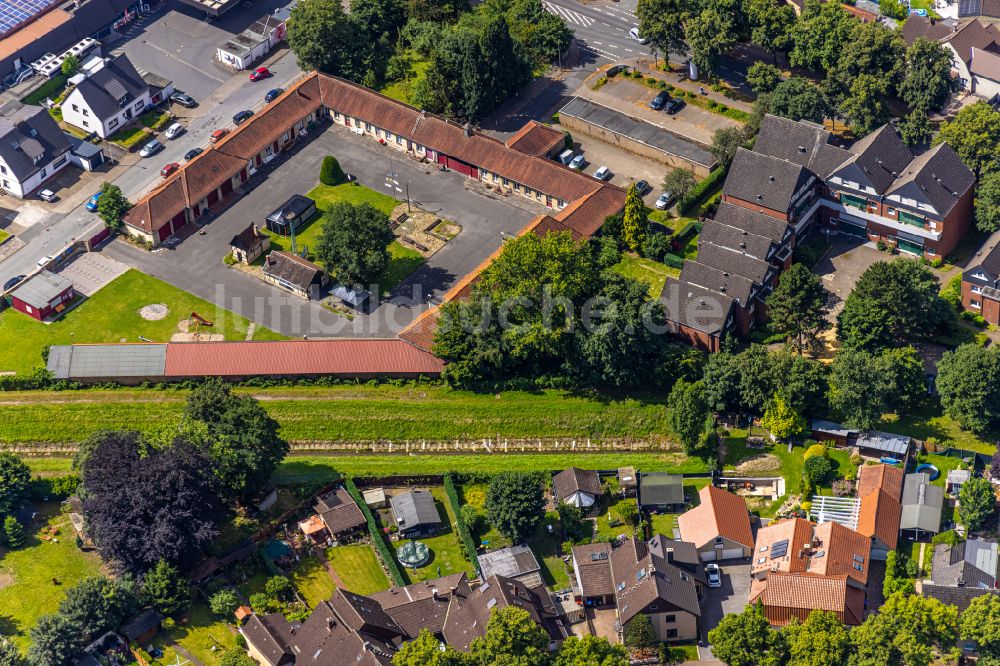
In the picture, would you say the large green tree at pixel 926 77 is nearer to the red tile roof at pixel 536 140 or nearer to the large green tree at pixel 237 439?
the red tile roof at pixel 536 140

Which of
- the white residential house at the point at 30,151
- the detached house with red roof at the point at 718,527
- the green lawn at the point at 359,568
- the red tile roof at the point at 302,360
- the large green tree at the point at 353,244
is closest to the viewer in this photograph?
the detached house with red roof at the point at 718,527

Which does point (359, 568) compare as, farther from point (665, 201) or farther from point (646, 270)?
point (665, 201)

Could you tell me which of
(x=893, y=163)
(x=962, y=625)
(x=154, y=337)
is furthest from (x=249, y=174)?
(x=962, y=625)

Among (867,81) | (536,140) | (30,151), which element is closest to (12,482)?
(30,151)

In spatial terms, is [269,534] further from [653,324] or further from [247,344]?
[653,324]

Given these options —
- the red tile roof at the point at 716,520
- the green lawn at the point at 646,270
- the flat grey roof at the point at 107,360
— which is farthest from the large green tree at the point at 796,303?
the flat grey roof at the point at 107,360

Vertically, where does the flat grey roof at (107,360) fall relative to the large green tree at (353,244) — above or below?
below
